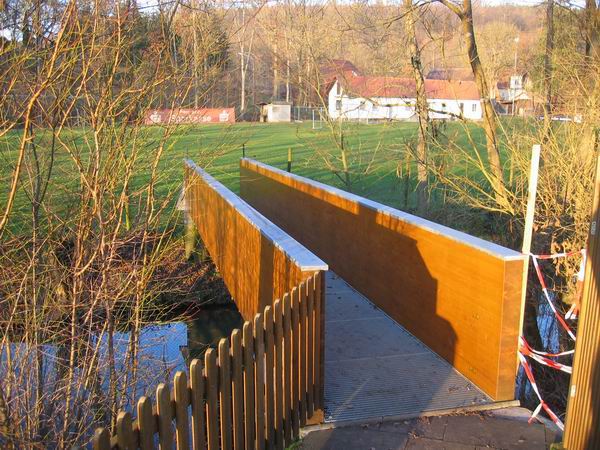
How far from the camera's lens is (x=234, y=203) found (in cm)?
716

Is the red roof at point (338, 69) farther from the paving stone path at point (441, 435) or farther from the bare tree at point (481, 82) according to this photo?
the paving stone path at point (441, 435)

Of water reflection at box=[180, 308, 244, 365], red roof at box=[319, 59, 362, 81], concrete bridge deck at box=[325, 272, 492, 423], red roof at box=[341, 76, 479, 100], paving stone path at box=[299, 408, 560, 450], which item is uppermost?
red roof at box=[319, 59, 362, 81]

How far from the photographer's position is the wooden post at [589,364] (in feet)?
10.7

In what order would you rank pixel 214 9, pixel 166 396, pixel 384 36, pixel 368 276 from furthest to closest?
pixel 384 36 < pixel 368 276 < pixel 214 9 < pixel 166 396

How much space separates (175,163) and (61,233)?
2345 mm

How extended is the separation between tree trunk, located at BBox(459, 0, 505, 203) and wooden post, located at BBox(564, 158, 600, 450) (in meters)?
6.50

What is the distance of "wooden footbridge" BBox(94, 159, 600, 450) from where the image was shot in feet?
10.7

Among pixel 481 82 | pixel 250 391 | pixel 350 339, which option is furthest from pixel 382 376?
pixel 481 82

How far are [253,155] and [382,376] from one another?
2523cm

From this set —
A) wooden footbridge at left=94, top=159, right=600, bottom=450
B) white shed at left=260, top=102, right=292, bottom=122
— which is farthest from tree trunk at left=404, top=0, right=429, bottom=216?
white shed at left=260, top=102, right=292, bottom=122

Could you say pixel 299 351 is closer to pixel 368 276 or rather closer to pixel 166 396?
pixel 166 396

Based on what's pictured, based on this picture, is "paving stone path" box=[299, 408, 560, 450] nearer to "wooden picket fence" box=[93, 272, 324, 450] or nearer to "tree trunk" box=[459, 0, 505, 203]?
"wooden picket fence" box=[93, 272, 324, 450]

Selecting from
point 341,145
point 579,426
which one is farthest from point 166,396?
point 341,145

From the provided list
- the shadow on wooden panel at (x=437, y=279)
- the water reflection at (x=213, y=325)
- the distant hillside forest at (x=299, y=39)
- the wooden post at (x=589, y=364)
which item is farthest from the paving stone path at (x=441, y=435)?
the water reflection at (x=213, y=325)
